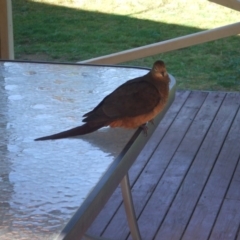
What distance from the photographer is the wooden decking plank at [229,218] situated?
2.57 meters

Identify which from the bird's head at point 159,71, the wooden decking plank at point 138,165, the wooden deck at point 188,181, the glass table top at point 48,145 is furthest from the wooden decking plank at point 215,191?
the bird's head at point 159,71

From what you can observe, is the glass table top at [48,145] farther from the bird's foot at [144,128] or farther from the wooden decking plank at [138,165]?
the wooden decking plank at [138,165]

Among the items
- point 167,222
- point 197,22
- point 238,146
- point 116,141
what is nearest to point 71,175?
point 116,141

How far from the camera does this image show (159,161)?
3.33 meters

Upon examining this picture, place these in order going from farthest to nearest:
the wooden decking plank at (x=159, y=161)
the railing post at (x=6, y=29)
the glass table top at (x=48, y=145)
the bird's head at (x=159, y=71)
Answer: the railing post at (x=6, y=29), the wooden decking plank at (x=159, y=161), the bird's head at (x=159, y=71), the glass table top at (x=48, y=145)

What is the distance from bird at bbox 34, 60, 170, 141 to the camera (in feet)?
5.01

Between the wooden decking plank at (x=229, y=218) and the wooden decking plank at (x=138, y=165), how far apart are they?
0.47 m

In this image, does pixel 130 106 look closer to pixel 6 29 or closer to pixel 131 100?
Answer: pixel 131 100

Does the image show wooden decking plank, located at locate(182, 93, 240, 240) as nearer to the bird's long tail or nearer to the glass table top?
the glass table top

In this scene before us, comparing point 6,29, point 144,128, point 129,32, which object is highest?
point 144,128

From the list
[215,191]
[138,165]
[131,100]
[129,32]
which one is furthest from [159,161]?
[129,32]

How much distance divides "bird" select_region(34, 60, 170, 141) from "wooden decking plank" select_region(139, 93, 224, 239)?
1.00m

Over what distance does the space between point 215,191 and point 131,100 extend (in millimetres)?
1430

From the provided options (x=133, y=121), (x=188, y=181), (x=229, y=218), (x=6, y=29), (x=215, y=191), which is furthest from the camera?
(x=6, y=29)
